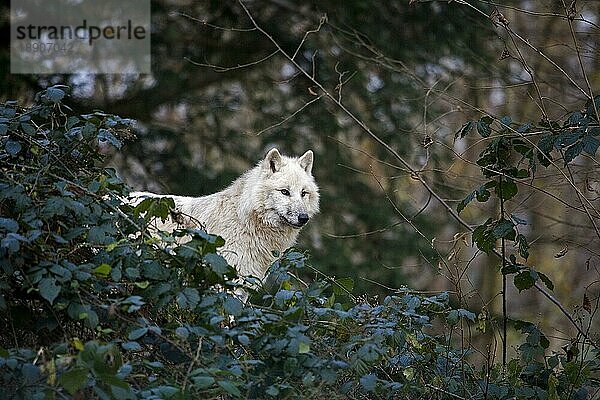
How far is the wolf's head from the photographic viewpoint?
23.4 ft

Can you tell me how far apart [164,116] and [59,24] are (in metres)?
2.93

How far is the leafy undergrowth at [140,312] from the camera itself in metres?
3.58

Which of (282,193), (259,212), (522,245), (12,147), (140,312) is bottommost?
(259,212)

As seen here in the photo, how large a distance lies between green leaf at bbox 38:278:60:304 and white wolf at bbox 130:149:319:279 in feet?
10.9

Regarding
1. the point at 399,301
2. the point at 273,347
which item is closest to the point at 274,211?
the point at 399,301

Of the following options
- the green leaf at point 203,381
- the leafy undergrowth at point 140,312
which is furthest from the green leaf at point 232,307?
the green leaf at point 203,381

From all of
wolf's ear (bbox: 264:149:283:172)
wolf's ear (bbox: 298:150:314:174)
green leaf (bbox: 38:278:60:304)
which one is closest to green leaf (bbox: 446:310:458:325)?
green leaf (bbox: 38:278:60:304)

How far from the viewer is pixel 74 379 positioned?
10.4 ft

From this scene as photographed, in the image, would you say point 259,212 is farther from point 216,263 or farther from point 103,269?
point 103,269

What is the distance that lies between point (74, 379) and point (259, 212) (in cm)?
404

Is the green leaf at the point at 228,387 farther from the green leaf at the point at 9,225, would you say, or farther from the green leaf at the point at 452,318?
the green leaf at the point at 452,318

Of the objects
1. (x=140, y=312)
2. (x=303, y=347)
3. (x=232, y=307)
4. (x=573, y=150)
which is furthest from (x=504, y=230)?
(x=140, y=312)

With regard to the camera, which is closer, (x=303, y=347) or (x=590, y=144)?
(x=303, y=347)

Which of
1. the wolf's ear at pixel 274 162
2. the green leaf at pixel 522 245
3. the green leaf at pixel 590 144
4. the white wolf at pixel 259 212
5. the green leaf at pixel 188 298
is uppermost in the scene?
the green leaf at pixel 590 144
